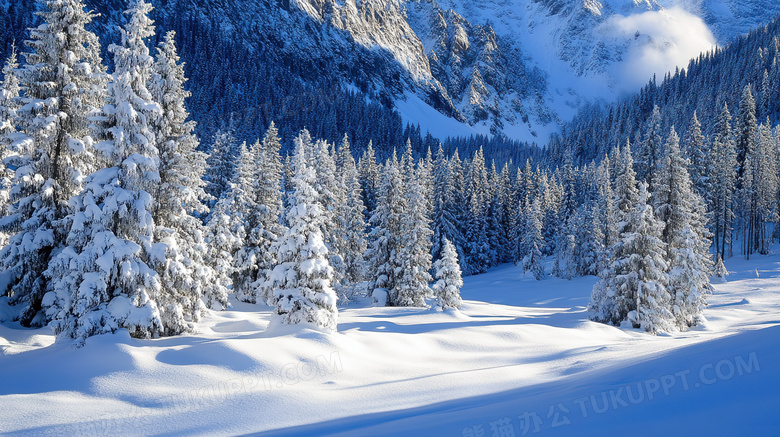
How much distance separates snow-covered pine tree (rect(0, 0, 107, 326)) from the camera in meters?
15.2

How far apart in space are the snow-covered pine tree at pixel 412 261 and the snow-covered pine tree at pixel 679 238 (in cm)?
1549

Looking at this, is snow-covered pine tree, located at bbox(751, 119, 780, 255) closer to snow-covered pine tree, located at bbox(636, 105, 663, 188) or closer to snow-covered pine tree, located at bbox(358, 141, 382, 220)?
snow-covered pine tree, located at bbox(636, 105, 663, 188)

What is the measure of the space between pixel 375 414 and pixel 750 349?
23.3 feet

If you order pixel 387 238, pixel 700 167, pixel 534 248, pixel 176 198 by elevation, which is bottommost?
pixel 534 248

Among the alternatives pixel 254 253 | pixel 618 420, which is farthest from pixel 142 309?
pixel 254 253

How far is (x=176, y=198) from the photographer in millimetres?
15438

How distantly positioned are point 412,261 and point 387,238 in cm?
261

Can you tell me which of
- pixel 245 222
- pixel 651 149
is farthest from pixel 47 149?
pixel 651 149

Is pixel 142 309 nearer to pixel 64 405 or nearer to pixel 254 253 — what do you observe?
pixel 64 405

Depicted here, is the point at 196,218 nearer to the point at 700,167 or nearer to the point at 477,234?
the point at 700,167

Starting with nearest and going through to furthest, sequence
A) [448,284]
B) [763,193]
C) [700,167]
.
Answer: [448,284] < [700,167] < [763,193]

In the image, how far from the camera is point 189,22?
17088cm

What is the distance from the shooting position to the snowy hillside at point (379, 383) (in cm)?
635

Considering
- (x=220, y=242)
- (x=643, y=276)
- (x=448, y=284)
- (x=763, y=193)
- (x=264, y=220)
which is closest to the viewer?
(x=643, y=276)
